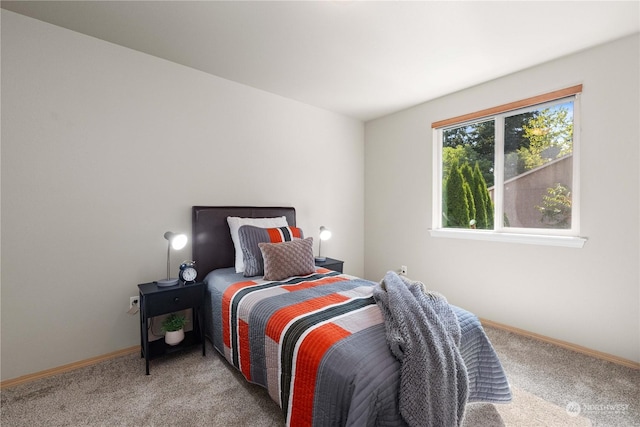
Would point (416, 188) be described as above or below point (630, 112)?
below

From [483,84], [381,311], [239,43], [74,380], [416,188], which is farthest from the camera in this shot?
Result: [416,188]

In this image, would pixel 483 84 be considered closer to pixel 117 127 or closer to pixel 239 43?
pixel 239 43

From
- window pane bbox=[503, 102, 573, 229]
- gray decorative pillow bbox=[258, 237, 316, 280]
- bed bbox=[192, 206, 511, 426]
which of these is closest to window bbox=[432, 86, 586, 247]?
window pane bbox=[503, 102, 573, 229]

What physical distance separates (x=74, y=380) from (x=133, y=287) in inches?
26.4

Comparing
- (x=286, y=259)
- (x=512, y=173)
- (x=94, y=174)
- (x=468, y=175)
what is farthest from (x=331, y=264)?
(x=94, y=174)

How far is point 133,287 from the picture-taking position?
7.47 feet

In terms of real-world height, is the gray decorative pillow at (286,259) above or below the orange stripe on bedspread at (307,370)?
above

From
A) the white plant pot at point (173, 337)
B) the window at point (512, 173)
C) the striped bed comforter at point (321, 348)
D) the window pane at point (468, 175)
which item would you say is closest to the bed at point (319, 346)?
the striped bed comforter at point (321, 348)

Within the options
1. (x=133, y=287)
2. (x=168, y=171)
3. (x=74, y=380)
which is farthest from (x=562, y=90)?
(x=74, y=380)

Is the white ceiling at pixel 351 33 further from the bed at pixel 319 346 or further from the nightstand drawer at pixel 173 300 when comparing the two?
the nightstand drawer at pixel 173 300

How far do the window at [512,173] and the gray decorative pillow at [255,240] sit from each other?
1847 mm

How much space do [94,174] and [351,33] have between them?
7.20 feet

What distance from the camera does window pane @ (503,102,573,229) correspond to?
2.46 metres

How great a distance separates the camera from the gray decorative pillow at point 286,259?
2.23m
